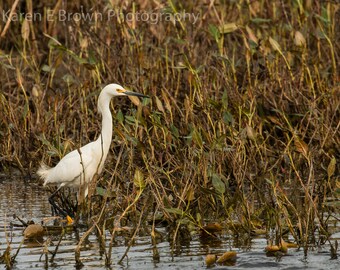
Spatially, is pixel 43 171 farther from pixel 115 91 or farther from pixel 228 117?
pixel 228 117

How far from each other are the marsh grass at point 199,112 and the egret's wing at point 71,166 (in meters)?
0.11

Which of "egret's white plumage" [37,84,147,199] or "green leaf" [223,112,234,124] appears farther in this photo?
"egret's white plumage" [37,84,147,199]

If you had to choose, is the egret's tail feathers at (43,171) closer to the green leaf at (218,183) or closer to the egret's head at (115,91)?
the egret's head at (115,91)

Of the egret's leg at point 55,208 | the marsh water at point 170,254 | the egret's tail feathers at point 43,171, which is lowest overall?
the marsh water at point 170,254

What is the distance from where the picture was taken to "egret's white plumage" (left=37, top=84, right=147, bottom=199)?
7691mm

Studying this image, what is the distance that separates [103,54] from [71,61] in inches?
22.7

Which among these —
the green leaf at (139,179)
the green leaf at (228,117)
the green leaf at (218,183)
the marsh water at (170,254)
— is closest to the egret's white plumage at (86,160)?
the marsh water at (170,254)

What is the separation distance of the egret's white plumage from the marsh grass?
0.13 metres

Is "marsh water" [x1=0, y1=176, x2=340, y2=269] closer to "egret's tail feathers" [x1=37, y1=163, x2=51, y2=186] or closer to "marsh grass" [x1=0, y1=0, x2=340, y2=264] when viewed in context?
"marsh grass" [x1=0, y1=0, x2=340, y2=264]

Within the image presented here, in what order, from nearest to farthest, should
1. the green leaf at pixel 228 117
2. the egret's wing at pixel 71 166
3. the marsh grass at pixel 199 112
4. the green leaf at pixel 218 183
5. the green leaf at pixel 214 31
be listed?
the green leaf at pixel 218 183 → the marsh grass at pixel 199 112 → the green leaf at pixel 228 117 → the egret's wing at pixel 71 166 → the green leaf at pixel 214 31

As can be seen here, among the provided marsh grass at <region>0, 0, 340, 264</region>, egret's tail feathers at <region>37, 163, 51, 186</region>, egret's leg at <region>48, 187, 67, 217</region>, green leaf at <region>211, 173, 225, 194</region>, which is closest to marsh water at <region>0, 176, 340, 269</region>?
marsh grass at <region>0, 0, 340, 264</region>

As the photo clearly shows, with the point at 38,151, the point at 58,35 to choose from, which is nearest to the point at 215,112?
the point at 38,151

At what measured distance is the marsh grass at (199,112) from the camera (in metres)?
6.57

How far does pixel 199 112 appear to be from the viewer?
8.36 m
